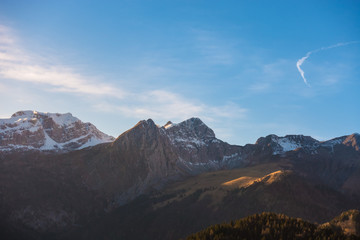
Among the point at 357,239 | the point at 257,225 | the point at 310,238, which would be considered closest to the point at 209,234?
the point at 257,225

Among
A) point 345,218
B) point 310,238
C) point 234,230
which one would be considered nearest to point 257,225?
point 234,230

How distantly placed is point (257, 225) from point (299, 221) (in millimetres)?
12409

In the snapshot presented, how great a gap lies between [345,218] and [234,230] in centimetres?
3244

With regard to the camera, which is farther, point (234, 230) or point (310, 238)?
point (234, 230)

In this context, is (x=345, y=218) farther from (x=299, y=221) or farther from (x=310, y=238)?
(x=310, y=238)

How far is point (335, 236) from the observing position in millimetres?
100062

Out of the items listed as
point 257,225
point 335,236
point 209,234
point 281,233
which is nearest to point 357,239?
point 335,236

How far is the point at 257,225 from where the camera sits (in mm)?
112000

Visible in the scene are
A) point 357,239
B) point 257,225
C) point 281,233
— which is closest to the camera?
→ point 357,239

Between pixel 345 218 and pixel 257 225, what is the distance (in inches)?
991

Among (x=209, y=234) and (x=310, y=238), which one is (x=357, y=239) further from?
(x=209, y=234)

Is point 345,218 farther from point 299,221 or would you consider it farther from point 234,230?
point 234,230

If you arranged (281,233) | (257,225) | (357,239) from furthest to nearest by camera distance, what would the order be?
(257,225) < (281,233) < (357,239)

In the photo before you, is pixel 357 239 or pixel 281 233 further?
pixel 281 233
